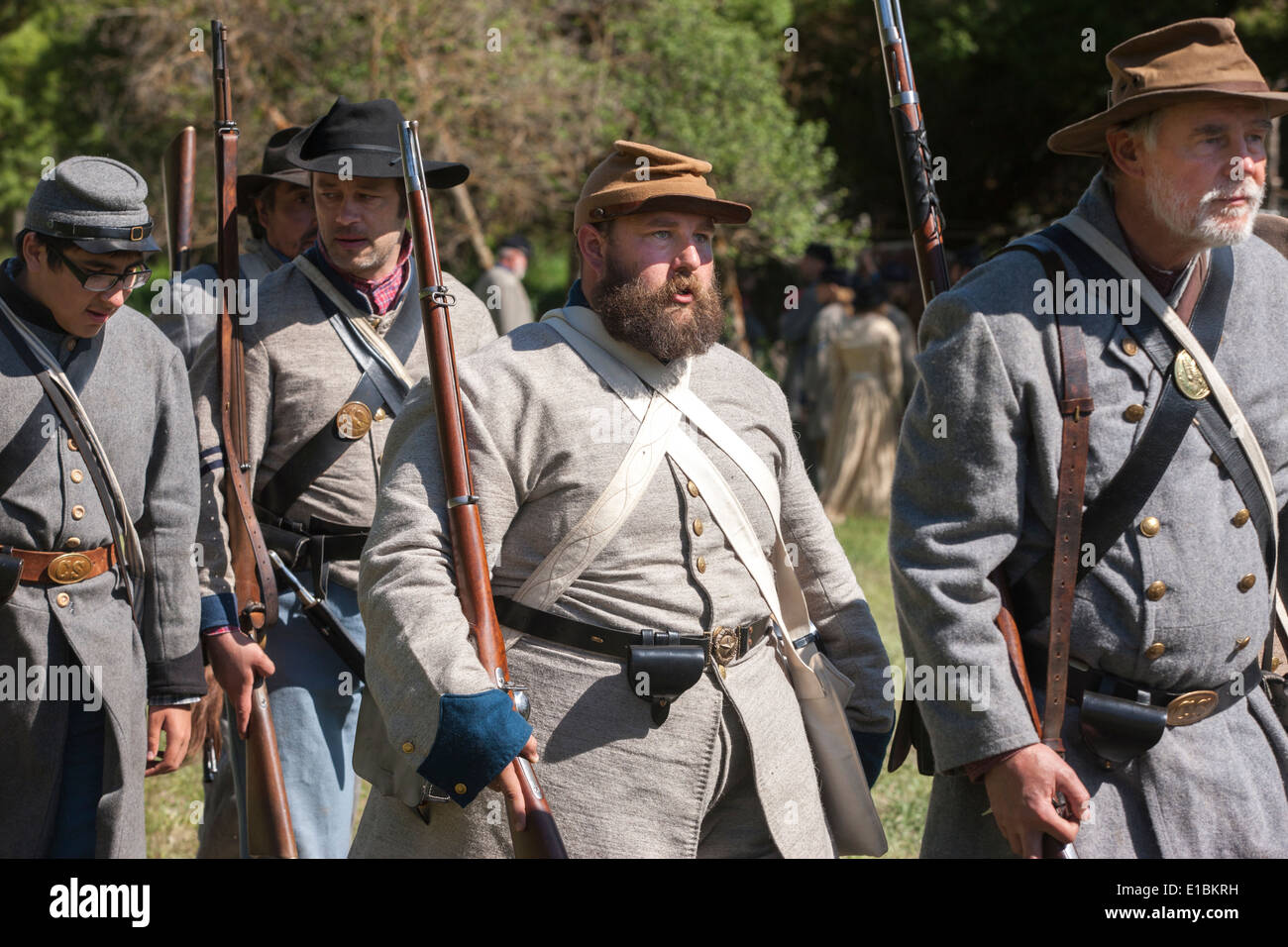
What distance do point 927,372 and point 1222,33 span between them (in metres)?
0.84

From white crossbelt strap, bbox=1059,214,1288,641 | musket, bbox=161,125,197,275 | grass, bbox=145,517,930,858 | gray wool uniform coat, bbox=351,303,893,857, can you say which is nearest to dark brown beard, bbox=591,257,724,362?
gray wool uniform coat, bbox=351,303,893,857

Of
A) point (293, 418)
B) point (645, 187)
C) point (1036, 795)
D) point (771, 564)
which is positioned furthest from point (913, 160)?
point (293, 418)

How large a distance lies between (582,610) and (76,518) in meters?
1.37

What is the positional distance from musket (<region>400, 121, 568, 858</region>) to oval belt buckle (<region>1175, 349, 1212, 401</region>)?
4.38 ft

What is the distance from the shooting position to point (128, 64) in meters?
Result: 16.6

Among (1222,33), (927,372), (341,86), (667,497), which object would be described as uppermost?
(341,86)

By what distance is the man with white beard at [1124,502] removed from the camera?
9.63 feet

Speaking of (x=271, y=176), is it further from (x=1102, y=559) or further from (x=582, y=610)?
(x=1102, y=559)

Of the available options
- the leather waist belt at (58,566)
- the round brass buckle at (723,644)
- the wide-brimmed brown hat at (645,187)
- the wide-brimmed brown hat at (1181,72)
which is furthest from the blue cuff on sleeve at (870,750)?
the leather waist belt at (58,566)

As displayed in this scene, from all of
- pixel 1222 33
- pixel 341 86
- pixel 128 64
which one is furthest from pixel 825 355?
pixel 1222 33

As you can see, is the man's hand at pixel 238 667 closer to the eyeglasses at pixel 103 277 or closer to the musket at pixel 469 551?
the eyeglasses at pixel 103 277

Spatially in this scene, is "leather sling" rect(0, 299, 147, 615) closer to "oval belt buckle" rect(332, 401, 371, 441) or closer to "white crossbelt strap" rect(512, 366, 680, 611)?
"oval belt buckle" rect(332, 401, 371, 441)

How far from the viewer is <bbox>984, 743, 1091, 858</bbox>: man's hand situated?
9.41ft

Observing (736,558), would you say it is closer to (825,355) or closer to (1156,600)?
(1156,600)
